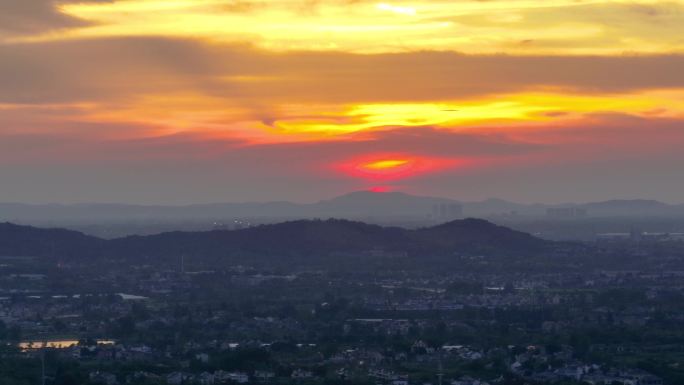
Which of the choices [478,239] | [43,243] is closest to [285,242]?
[478,239]

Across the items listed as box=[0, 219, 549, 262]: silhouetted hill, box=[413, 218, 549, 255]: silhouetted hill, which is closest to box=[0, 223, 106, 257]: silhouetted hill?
box=[0, 219, 549, 262]: silhouetted hill

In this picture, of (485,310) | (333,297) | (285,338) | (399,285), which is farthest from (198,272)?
(285,338)

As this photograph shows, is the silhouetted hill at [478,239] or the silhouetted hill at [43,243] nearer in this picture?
the silhouetted hill at [43,243]

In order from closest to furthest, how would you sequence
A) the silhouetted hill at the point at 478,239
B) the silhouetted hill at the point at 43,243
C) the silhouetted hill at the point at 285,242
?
the silhouetted hill at the point at 43,243, the silhouetted hill at the point at 285,242, the silhouetted hill at the point at 478,239

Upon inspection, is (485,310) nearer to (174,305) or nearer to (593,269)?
(174,305)

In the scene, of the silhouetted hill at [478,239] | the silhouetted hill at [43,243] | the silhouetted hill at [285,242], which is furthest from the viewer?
the silhouetted hill at [478,239]

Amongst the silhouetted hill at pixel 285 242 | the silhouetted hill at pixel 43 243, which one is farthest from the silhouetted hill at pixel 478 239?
the silhouetted hill at pixel 43 243

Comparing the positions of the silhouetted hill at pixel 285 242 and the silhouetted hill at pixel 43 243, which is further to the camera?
the silhouetted hill at pixel 285 242

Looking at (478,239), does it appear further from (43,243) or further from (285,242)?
(43,243)

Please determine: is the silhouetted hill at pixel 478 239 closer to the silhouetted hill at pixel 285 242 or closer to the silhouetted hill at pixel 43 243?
the silhouetted hill at pixel 285 242
